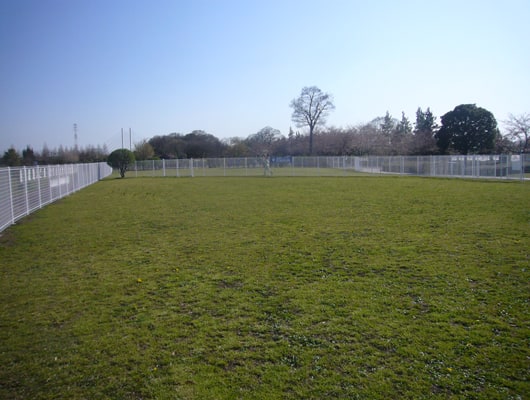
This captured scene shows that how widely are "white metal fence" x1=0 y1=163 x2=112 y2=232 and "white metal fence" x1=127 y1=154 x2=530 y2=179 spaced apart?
62.3ft

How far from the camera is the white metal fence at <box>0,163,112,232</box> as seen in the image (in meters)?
9.57

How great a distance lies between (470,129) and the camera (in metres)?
42.8

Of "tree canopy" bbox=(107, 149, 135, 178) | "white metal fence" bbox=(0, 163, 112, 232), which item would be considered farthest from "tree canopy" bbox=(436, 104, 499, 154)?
"white metal fence" bbox=(0, 163, 112, 232)

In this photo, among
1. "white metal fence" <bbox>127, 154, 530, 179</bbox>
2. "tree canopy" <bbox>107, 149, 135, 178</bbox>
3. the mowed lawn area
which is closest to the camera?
the mowed lawn area

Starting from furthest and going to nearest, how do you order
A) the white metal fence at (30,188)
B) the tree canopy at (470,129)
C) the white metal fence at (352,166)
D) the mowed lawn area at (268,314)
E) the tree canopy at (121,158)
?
the tree canopy at (470,129)
the tree canopy at (121,158)
the white metal fence at (352,166)
the white metal fence at (30,188)
the mowed lawn area at (268,314)

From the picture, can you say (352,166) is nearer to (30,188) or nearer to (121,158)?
(121,158)

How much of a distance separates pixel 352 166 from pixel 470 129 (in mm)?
15360

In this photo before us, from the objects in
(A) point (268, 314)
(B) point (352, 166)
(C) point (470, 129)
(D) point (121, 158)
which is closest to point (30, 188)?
(A) point (268, 314)

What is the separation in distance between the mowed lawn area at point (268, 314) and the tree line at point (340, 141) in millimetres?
38626

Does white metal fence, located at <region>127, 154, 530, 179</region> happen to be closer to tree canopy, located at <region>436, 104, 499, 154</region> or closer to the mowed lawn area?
tree canopy, located at <region>436, 104, 499, 154</region>

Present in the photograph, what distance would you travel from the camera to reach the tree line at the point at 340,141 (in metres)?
42.5

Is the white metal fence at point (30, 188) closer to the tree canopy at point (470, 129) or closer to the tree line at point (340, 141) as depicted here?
the tree line at point (340, 141)

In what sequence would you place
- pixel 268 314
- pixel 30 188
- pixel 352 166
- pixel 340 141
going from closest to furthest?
pixel 268 314
pixel 30 188
pixel 352 166
pixel 340 141

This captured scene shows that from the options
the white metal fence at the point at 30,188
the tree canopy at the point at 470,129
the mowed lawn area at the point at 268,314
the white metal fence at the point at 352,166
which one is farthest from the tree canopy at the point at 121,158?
the tree canopy at the point at 470,129
